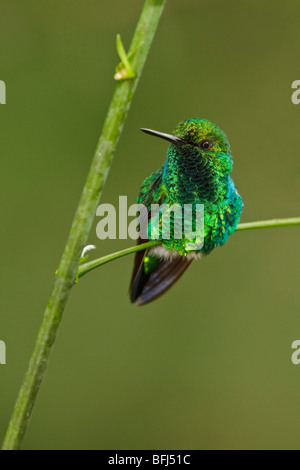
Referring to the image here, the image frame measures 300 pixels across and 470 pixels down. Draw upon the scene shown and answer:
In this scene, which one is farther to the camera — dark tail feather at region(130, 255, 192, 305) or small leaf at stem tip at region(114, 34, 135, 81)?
dark tail feather at region(130, 255, 192, 305)

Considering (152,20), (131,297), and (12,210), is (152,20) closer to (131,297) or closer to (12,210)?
(131,297)

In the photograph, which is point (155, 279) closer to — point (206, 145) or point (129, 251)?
point (206, 145)

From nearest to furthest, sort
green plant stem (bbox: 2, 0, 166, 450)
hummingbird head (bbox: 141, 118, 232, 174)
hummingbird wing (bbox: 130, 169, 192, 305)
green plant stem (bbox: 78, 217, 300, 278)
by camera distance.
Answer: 1. green plant stem (bbox: 2, 0, 166, 450)
2. green plant stem (bbox: 78, 217, 300, 278)
3. hummingbird head (bbox: 141, 118, 232, 174)
4. hummingbird wing (bbox: 130, 169, 192, 305)

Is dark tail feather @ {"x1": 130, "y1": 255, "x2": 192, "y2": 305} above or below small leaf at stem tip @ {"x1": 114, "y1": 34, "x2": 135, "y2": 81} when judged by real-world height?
above

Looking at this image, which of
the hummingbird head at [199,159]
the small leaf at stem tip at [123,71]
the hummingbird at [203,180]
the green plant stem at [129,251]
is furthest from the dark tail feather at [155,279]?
the small leaf at stem tip at [123,71]

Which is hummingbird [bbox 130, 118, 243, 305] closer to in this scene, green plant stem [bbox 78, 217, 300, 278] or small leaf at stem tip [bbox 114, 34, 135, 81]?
green plant stem [bbox 78, 217, 300, 278]

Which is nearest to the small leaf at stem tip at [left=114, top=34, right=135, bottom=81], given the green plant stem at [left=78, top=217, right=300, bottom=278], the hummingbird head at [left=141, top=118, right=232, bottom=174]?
the green plant stem at [left=78, top=217, right=300, bottom=278]

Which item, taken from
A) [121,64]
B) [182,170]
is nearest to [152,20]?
[121,64]

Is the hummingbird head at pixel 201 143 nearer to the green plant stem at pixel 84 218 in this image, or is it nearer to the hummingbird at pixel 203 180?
the hummingbird at pixel 203 180

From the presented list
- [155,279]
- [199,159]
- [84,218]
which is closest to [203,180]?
[199,159]
